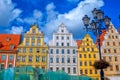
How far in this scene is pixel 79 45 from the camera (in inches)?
1826

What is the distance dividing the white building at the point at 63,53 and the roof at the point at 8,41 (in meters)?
8.19

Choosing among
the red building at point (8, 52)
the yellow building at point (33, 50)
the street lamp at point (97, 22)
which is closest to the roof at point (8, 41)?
the red building at point (8, 52)

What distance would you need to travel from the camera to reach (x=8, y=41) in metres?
46.9

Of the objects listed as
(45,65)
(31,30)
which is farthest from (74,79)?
(31,30)

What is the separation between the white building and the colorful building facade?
6920 millimetres

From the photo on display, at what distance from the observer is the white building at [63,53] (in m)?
44.3

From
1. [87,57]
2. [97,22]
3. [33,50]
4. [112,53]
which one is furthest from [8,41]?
[97,22]

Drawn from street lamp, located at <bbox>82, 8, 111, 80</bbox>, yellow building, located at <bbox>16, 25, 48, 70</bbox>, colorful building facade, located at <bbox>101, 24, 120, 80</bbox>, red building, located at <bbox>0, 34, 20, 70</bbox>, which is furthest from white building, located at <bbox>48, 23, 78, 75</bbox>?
street lamp, located at <bbox>82, 8, 111, 80</bbox>

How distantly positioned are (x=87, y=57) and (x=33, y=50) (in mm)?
12193

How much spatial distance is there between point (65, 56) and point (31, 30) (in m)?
9.94

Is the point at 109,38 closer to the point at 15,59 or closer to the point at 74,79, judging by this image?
the point at 74,79

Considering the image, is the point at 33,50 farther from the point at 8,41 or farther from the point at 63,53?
the point at 8,41

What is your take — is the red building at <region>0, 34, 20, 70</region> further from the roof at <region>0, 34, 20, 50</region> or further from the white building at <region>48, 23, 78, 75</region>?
the white building at <region>48, 23, 78, 75</region>

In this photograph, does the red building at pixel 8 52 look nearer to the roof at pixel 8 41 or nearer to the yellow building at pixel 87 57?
the roof at pixel 8 41
